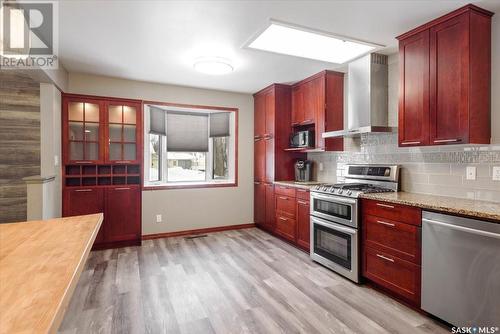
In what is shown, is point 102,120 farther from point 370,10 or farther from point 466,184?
point 466,184

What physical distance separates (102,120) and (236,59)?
2225 mm

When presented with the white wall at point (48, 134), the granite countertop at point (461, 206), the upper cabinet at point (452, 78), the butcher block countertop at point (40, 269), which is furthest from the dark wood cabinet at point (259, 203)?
the butcher block countertop at point (40, 269)

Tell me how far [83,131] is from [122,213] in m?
1.33

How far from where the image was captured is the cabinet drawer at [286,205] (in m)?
4.11

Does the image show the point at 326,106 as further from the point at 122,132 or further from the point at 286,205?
the point at 122,132

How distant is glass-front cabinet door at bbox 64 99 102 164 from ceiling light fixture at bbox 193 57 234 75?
1790 mm

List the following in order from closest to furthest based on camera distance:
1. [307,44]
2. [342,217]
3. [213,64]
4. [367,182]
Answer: [307,44] → [342,217] → [213,64] → [367,182]

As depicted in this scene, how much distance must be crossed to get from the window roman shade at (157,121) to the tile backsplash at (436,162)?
10.2ft

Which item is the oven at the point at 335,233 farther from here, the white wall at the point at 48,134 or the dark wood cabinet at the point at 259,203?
the white wall at the point at 48,134

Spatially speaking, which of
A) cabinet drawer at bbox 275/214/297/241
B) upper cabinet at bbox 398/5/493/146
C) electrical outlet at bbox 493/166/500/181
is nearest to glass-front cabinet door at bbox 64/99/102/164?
cabinet drawer at bbox 275/214/297/241

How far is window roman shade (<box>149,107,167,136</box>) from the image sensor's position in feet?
15.2

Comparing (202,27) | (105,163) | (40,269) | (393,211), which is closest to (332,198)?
(393,211)

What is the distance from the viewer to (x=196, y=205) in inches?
191

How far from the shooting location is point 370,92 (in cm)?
326
